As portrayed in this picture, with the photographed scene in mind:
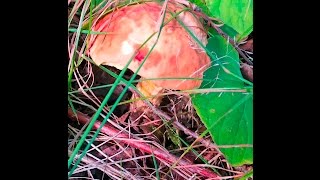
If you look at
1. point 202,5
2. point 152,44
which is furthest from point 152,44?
point 202,5

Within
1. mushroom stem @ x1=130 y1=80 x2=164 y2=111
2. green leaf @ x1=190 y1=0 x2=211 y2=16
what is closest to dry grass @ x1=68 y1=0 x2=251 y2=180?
mushroom stem @ x1=130 y1=80 x2=164 y2=111

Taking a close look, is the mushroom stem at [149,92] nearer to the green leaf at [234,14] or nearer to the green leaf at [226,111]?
the green leaf at [226,111]

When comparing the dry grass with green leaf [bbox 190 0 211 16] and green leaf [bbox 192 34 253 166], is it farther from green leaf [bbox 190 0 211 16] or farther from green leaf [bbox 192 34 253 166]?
green leaf [bbox 190 0 211 16]

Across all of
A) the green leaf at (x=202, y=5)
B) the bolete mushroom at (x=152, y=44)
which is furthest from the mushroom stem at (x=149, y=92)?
the green leaf at (x=202, y=5)

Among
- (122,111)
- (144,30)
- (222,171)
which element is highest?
(144,30)

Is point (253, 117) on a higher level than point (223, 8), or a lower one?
lower
